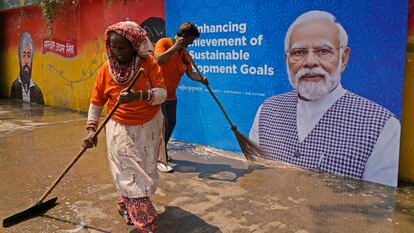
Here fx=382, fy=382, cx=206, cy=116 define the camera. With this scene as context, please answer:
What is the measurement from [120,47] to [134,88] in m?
0.33

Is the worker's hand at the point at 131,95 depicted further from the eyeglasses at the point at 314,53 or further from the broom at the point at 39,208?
the eyeglasses at the point at 314,53

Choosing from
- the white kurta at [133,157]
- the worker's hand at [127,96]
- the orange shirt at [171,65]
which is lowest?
the white kurta at [133,157]

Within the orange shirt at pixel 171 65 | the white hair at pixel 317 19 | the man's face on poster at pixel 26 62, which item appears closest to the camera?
the white hair at pixel 317 19

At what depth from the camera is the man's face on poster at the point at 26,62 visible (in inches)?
422

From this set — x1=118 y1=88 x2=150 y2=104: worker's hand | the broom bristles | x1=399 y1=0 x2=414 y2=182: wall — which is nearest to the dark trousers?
the broom bristles

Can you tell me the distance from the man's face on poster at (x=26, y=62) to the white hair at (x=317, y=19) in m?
8.60

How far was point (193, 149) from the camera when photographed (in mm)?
5547

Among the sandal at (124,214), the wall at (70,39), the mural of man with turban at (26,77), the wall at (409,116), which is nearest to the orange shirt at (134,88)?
the sandal at (124,214)

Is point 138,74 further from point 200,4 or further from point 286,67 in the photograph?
point 200,4

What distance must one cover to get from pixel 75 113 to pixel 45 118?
0.74m

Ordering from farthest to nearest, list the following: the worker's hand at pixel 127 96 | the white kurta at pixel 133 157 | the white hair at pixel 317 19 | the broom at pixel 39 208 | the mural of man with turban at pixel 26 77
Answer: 1. the mural of man with turban at pixel 26 77
2. the white hair at pixel 317 19
3. the broom at pixel 39 208
4. the white kurta at pixel 133 157
5. the worker's hand at pixel 127 96

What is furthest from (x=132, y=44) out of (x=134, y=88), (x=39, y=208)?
(x=39, y=208)

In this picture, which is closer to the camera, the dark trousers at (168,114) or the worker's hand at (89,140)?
the worker's hand at (89,140)

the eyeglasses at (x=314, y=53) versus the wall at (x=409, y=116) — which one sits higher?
the eyeglasses at (x=314, y=53)
